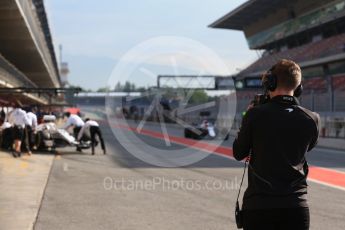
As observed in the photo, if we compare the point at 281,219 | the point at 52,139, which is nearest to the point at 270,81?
the point at 281,219

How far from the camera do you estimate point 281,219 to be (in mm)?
3479

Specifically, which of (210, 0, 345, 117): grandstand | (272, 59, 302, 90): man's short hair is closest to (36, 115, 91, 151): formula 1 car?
(272, 59, 302, 90): man's short hair

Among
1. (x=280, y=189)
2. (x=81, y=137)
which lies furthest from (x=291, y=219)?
(x=81, y=137)

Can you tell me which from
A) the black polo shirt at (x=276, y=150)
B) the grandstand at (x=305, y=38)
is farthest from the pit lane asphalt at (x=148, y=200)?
the grandstand at (x=305, y=38)

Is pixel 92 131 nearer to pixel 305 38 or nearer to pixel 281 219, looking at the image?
pixel 281 219

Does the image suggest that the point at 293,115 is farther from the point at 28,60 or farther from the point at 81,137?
the point at 28,60

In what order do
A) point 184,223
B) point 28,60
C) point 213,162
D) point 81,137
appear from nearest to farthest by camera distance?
1. point 184,223
2. point 213,162
3. point 81,137
4. point 28,60

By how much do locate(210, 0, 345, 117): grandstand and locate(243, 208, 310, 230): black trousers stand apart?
3076 centimetres

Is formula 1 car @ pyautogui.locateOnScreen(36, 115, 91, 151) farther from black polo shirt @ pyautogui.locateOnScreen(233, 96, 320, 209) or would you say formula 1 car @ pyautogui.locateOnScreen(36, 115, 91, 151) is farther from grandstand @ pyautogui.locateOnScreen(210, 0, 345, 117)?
grandstand @ pyautogui.locateOnScreen(210, 0, 345, 117)

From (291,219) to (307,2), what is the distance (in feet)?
197

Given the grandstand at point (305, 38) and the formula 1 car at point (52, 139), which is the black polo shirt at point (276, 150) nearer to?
the formula 1 car at point (52, 139)

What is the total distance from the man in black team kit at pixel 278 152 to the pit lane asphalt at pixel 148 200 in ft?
12.6

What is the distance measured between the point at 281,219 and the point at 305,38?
6400 centimetres

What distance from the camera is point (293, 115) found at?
3.65 metres
